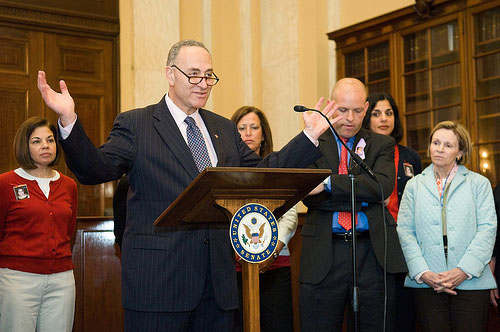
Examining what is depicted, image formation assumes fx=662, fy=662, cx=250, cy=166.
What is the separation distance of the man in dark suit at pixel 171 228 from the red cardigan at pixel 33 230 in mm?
1604

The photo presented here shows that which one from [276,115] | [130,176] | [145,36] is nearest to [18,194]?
[130,176]

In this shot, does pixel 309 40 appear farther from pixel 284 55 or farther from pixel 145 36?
pixel 145 36

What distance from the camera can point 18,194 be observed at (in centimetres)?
398

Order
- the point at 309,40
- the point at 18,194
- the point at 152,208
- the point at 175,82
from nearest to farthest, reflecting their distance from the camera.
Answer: the point at 152,208, the point at 175,82, the point at 18,194, the point at 309,40

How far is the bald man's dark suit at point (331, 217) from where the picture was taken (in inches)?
124

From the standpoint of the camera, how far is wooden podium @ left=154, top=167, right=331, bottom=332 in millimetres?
2012

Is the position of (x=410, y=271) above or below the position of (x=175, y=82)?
below

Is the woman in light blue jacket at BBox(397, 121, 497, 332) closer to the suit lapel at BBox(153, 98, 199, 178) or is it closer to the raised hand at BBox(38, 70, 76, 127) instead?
the suit lapel at BBox(153, 98, 199, 178)

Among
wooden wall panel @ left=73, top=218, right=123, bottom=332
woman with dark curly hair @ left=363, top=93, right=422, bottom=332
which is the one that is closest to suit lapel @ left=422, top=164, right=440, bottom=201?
woman with dark curly hair @ left=363, top=93, right=422, bottom=332

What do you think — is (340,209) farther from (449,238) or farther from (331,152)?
(449,238)

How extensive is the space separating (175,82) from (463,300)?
6.53ft

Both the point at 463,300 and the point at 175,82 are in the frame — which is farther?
the point at 463,300

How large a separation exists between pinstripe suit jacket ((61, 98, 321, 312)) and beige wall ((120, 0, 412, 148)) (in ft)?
14.9

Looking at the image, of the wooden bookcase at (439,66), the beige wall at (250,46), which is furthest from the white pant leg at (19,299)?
the wooden bookcase at (439,66)
